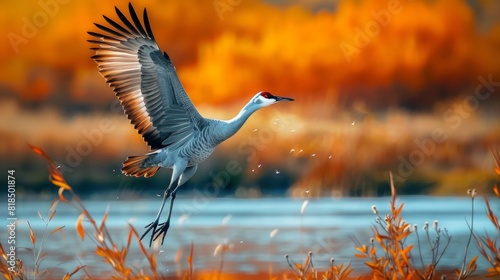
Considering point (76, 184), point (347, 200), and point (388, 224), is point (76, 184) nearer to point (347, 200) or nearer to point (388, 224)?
point (347, 200)

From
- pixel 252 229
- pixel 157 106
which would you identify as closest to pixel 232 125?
pixel 157 106

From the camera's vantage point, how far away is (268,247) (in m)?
7.71

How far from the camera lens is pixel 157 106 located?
203 inches

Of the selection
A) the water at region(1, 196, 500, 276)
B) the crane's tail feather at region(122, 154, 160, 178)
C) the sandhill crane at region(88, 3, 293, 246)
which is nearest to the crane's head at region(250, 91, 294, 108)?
the sandhill crane at region(88, 3, 293, 246)

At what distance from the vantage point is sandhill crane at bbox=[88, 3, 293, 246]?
16.5 feet

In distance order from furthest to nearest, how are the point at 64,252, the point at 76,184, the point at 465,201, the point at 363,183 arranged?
the point at 465,201 → the point at 363,183 → the point at 76,184 → the point at 64,252

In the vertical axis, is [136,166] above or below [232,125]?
below

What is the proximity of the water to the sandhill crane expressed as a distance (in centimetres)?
142

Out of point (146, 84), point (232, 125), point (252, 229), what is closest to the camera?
point (232, 125)

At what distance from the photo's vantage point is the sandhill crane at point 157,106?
502 centimetres

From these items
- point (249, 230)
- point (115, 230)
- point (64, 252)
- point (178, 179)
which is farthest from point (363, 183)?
point (178, 179)

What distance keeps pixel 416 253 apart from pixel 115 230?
3.15 m

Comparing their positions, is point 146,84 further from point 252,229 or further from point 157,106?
point 252,229

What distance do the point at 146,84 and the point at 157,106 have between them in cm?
15
